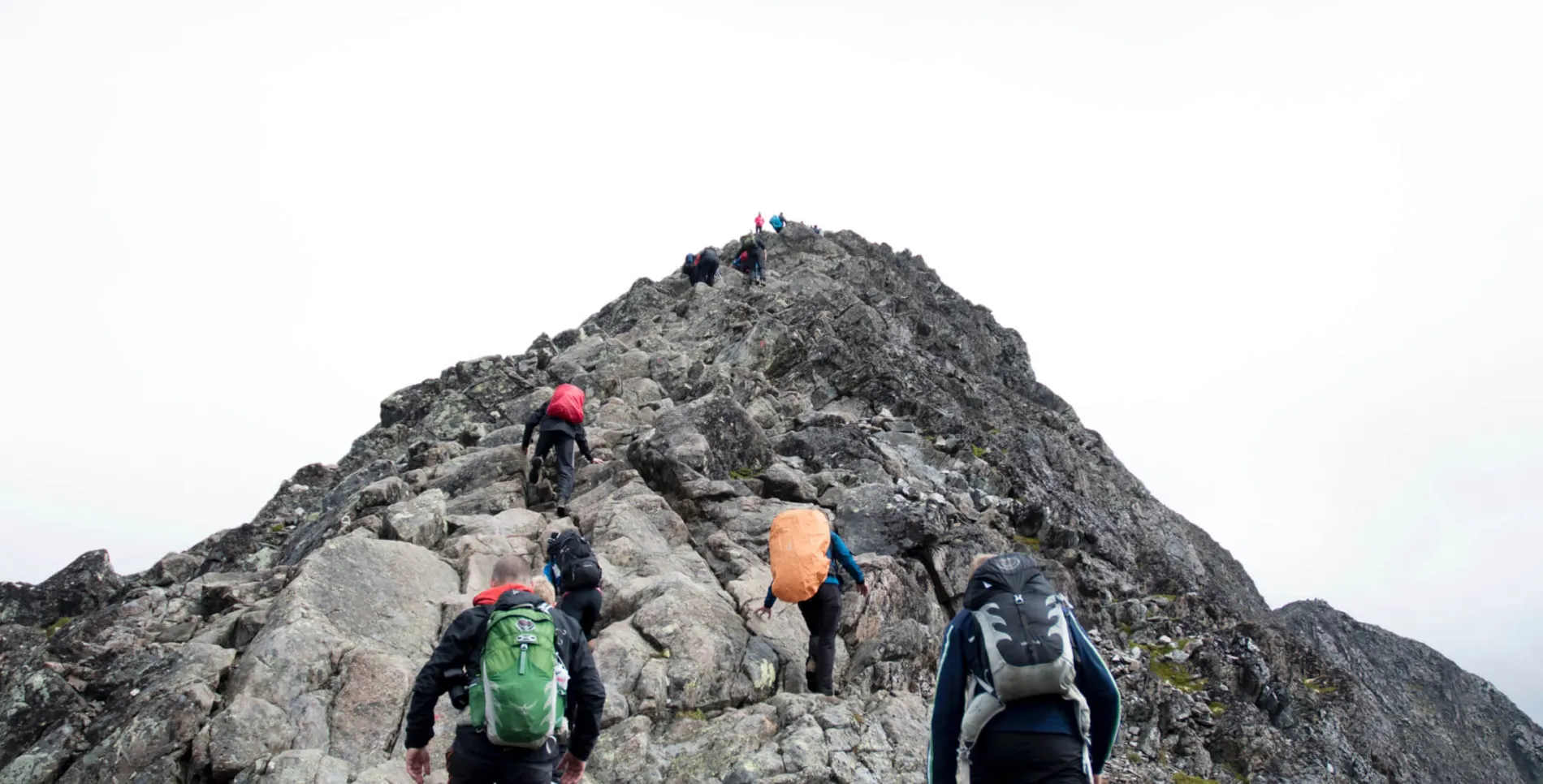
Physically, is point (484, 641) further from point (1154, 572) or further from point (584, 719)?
point (1154, 572)

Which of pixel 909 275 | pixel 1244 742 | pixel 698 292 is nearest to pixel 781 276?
pixel 698 292

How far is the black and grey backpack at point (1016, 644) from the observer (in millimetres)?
6281

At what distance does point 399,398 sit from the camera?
103ft

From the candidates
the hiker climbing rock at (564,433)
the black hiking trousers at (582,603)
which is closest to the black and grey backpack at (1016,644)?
the black hiking trousers at (582,603)

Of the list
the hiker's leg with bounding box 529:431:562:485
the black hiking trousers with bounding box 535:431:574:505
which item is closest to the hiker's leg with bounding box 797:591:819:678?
the black hiking trousers with bounding box 535:431:574:505

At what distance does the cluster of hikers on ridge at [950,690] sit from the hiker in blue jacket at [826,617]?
4.62 m

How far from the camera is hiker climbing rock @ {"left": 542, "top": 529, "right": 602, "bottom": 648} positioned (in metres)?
12.0

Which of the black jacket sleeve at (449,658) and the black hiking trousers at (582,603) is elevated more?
the black jacket sleeve at (449,658)

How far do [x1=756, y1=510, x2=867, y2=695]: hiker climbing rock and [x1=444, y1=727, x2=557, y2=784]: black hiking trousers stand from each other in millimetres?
5486

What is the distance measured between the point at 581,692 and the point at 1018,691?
11.8 ft

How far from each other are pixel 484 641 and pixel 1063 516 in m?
19.7

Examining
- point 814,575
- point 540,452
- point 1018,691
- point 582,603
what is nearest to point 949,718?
point 1018,691

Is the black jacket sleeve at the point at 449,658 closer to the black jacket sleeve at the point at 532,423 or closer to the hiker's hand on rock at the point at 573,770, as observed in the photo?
the hiker's hand on rock at the point at 573,770

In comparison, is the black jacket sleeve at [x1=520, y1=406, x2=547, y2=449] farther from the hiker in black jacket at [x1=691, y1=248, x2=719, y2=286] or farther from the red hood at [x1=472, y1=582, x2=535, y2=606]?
the hiker in black jacket at [x1=691, y1=248, x2=719, y2=286]
